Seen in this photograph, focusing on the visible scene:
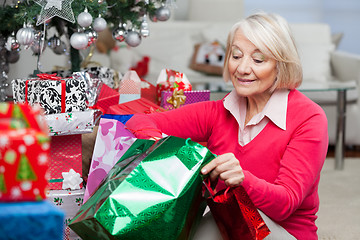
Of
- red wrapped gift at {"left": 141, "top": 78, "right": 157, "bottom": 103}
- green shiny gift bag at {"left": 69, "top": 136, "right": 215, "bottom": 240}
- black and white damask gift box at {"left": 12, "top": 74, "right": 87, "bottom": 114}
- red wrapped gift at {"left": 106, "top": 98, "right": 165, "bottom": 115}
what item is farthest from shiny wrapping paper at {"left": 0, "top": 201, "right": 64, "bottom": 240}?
red wrapped gift at {"left": 141, "top": 78, "right": 157, "bottom": 103}

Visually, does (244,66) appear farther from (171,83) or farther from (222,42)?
(222,42)

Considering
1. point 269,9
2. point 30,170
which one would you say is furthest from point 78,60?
point 269,9

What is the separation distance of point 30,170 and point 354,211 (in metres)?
2.12

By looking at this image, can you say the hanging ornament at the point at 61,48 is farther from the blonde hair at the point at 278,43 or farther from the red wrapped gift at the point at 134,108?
the blonde hair at the point at 278,43

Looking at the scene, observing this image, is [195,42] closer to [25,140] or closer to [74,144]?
[74,144]

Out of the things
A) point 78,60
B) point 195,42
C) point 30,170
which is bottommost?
point 195,42

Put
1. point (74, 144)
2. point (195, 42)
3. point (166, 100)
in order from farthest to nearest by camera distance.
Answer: point (195, 42), point (166, 100), point (74, 144)

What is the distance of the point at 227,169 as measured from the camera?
116 cm

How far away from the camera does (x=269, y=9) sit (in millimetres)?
5344

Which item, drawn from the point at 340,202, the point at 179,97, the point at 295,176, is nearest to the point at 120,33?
the point at 179,97

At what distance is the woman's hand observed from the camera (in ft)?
3.79

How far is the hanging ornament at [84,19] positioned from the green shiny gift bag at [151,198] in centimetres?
87

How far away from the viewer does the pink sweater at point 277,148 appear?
1.23 meters

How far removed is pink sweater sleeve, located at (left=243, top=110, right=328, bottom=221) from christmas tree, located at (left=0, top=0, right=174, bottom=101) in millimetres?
977
